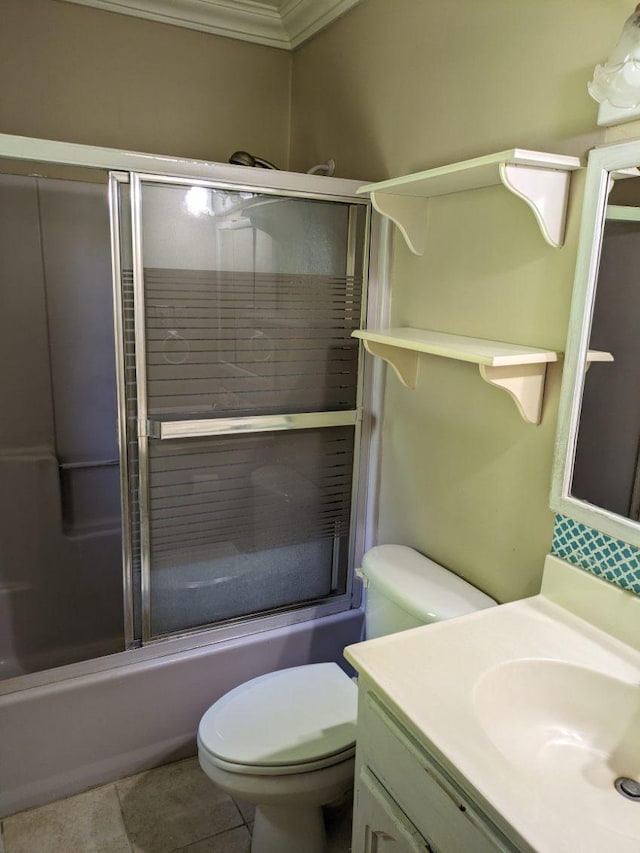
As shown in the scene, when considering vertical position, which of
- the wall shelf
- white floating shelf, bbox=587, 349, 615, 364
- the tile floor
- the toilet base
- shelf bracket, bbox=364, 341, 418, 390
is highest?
the wall shelf

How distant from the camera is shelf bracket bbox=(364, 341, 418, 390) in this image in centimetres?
188

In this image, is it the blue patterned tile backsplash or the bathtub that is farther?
the bathtub

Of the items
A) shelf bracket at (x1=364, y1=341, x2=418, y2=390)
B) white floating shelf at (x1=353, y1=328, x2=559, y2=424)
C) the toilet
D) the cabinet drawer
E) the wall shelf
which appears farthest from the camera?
shelf bracket at (x1=364, y1=341, x2=418, y2=390)

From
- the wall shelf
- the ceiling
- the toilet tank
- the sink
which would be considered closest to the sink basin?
the sink

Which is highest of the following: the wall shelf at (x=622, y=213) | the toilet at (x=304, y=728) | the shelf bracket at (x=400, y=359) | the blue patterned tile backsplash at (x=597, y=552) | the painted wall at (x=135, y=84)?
the painted wall at (x=135, y=84)

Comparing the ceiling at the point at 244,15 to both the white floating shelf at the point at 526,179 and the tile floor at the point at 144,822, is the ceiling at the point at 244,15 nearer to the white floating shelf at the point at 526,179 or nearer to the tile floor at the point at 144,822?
the white floating shelf at the point at 526,179

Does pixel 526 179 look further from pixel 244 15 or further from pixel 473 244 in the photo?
pixel 244 15

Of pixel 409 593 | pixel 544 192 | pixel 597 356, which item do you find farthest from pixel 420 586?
pixel 544 192

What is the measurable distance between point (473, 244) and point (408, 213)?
257 millimetres

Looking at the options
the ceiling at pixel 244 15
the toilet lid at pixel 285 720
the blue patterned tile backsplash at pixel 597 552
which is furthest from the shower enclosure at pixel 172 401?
the blue patterned tile backsplash at pixel 597 552

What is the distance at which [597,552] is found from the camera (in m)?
1.34

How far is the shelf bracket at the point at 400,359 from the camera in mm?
1880

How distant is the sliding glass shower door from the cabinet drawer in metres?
0.96

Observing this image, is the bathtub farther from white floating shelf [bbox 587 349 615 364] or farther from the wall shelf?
the wall shelf
